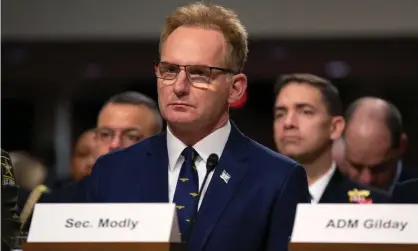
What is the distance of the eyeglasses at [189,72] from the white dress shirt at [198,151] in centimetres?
16

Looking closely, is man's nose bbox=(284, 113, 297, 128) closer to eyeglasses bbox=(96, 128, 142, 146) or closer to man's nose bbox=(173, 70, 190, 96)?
eyeglasses bbox=(96, 128, 142, 146)

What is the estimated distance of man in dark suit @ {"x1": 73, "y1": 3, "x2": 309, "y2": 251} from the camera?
8.63 feet

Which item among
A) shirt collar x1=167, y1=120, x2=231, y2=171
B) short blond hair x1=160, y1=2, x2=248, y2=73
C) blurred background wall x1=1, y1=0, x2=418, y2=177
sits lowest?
shirt collar x1=167, y1=120, x2=231, y2=171

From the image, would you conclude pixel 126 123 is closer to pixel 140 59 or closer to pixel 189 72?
pixel 189 72

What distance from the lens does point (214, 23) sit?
272 cm

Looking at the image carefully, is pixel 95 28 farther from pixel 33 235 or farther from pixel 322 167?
pixel 33 235

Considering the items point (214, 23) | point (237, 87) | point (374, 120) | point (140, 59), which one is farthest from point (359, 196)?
point (140, 59)

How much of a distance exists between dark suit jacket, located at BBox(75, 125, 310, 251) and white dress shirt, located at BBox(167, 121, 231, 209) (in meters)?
0.02

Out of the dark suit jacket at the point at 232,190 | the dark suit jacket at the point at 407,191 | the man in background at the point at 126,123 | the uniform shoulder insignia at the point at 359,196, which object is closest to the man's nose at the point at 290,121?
the uniform shoulder insignia at the point at 359,196

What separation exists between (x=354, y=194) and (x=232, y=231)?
4.03ft

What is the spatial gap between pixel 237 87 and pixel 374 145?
204 centimetres

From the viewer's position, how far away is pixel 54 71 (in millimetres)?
6996

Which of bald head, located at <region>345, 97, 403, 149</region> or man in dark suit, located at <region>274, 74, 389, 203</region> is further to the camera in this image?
bald head, located at <region>345, 97, 403, 149</region>

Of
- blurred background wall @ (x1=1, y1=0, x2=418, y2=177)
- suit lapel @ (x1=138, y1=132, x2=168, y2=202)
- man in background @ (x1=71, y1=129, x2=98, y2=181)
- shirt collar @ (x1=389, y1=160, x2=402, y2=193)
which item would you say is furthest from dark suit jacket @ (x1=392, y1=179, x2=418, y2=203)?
suit lapel @ (x1=138, y1=132, x2=168, y2=202)
